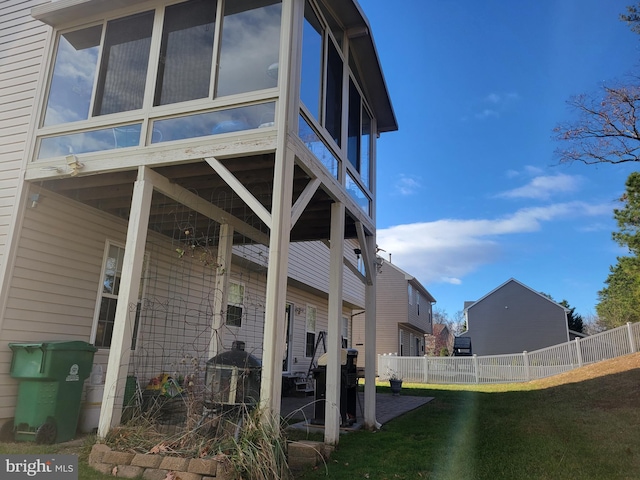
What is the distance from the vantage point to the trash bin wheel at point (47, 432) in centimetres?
468

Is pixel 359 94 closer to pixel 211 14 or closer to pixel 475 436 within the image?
pixel 211 14

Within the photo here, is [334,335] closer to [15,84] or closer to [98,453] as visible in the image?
[98,453]

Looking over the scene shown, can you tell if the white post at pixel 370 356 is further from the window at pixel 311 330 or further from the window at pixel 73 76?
the window at pixel 311 330

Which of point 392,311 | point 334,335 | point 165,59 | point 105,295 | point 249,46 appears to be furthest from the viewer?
point 392,311

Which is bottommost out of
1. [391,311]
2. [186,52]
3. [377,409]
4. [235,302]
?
[377,409]

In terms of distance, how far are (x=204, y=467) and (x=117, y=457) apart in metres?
0.91

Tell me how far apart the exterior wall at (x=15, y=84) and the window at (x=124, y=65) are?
1.22 metres

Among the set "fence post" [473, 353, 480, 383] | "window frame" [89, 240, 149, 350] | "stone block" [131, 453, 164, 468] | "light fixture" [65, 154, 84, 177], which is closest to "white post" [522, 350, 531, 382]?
"fence post" [473, 353, 480, 383]

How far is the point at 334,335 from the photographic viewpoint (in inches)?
220

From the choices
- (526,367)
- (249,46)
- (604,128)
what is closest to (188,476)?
(249,46)

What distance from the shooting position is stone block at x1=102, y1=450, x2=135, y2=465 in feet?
11.8

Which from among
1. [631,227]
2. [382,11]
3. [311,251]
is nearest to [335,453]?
[311,251]

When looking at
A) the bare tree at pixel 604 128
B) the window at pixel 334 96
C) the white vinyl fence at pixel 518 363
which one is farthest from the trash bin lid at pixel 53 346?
the white vinyl fence at pixel 518 363

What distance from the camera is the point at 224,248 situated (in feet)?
21.9
